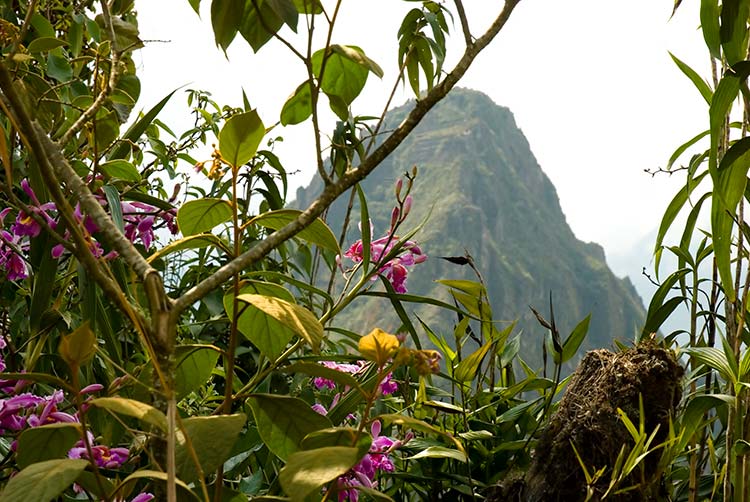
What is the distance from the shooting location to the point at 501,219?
49.2m

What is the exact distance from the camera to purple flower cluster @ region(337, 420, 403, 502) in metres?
0.55

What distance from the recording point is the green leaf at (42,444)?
0.34m

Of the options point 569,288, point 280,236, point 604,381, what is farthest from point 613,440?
point 569,288

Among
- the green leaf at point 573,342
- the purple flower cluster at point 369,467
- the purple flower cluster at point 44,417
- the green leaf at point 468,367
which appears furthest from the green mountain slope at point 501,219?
the purple flower cluster at point 44,417

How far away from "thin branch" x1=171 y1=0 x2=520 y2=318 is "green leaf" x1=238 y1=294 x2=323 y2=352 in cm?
2

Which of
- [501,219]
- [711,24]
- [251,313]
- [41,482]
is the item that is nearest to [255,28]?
[251,313]

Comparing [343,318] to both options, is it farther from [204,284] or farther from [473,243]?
[204,284]

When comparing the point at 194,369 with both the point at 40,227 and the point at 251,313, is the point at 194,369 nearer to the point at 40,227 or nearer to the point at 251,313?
the point at 251,313

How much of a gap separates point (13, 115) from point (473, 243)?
44.9 meters

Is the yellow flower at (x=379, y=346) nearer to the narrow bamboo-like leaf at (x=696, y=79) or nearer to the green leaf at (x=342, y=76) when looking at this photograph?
the green leaf at (x=342, y=76)

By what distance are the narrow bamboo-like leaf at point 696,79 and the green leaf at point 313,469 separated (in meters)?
0.64

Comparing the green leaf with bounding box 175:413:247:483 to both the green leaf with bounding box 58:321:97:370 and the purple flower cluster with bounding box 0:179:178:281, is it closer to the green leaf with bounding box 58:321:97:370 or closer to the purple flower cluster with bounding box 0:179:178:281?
the green leaf with bounding box 58:321:97:370

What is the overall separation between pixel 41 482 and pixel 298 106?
267 mm

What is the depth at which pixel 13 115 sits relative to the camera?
0.98 ft
